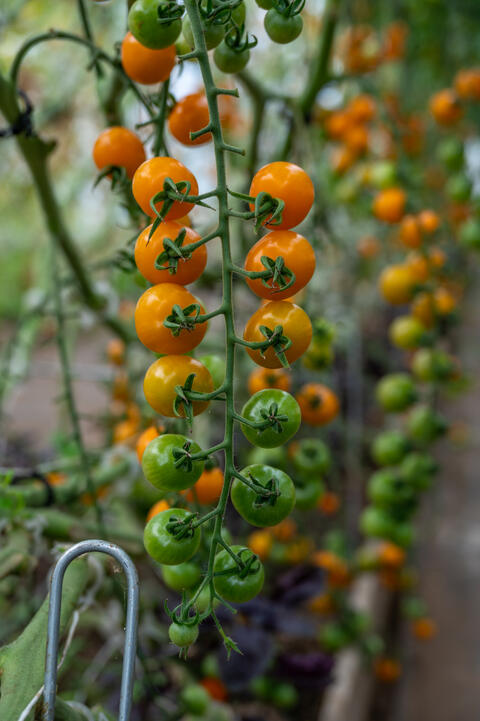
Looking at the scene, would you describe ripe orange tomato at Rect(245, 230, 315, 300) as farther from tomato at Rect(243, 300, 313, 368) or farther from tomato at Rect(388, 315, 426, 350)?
tomato at Rect(388, 315, 426, 350)

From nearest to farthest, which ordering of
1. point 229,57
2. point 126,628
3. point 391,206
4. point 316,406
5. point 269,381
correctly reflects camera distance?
1. point 126,628
2. point 229,57
3. point 269,381
4. point 316,406
5. point 391,206

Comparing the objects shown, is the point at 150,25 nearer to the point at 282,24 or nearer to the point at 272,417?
the point at 282,24

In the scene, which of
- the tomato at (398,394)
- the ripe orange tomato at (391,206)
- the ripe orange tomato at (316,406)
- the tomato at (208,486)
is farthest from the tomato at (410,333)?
the tomato at (208,486)

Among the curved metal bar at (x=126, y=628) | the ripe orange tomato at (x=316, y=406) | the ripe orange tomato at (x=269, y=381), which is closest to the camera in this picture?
the curved metal bar at (x=126, y=628)

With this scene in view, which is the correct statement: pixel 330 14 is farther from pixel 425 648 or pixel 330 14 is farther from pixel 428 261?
pixel 425 648

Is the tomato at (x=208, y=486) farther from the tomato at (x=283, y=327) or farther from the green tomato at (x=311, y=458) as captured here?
the green tomato at (x=311, y=458)

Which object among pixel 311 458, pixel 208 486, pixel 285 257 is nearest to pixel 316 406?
pixel 311 458

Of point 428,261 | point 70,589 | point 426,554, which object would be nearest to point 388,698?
point 426,554
